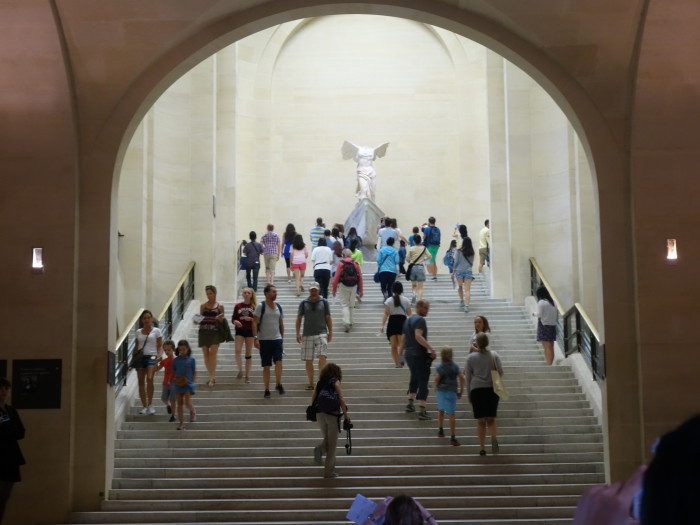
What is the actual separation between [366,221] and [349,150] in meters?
2.54

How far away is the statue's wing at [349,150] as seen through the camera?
27375 millimetres

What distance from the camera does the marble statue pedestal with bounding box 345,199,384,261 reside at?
25.8 m

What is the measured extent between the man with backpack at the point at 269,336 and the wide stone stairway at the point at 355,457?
34 centimetres

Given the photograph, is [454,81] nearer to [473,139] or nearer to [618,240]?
[473,139]

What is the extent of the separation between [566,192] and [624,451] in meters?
9.12

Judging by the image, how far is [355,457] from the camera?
446 inches

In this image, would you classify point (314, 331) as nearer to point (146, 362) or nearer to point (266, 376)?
point (266, 376)

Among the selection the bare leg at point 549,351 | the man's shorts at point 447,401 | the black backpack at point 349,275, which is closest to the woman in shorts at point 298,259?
the black backpack at point 349,275

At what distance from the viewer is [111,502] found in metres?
10.2

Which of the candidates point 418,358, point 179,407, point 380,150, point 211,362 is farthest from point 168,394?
point 380,150

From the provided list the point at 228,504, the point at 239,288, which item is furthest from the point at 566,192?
the point at 228,504

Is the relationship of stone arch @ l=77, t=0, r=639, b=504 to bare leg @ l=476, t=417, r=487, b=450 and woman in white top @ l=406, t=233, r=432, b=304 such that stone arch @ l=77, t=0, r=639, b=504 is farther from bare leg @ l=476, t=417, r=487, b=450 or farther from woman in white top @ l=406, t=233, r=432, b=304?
woman in white top @ l=406, t=233, r=432, b=304

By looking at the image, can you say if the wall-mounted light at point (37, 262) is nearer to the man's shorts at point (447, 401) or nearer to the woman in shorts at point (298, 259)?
the man's shorts at point (447, 401)

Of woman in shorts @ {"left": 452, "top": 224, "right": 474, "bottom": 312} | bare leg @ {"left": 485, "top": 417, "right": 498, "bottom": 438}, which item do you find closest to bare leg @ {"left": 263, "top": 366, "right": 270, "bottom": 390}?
bare leg @ {"left": 485, "top": 417, "right": 498, "bottom": 438}
